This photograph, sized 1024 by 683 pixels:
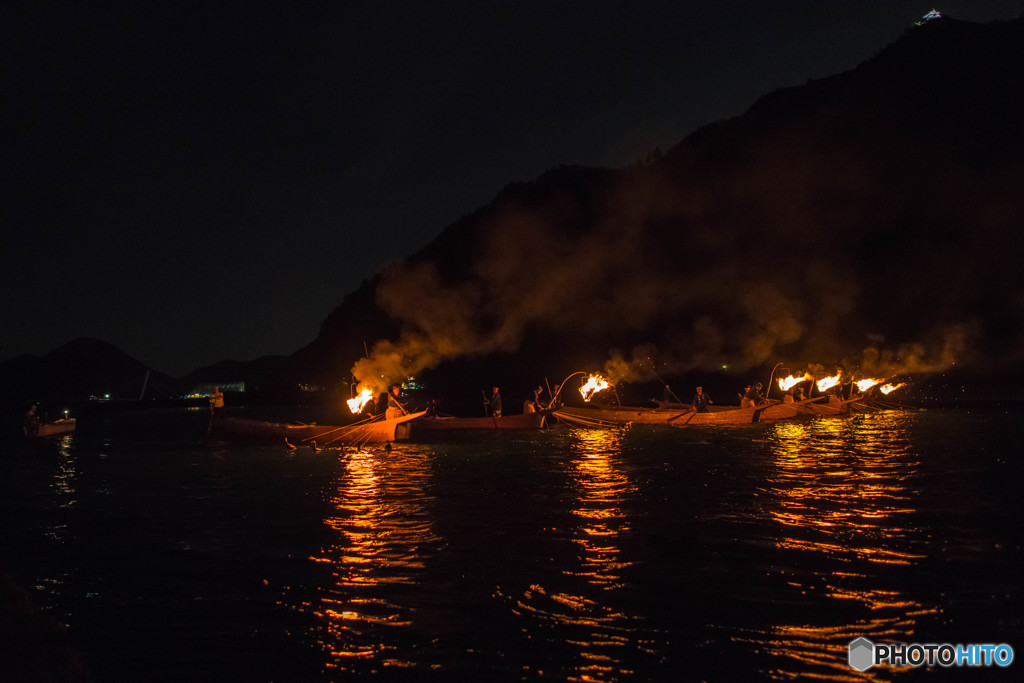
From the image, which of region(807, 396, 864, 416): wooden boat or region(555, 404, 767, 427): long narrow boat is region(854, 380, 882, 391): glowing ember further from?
region(555, 404, 767, 427): long narrow boat

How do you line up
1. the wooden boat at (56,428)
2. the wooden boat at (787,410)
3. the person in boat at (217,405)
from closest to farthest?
the person in boat at (217,405), the wooden boat at (787,410), the wooden boat at (56,428)

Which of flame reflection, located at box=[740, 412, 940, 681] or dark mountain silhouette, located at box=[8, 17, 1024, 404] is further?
dark mountain silhouette, located at box=[8, 17, 1024, 404]

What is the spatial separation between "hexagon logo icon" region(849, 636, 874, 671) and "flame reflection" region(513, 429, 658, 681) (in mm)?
1985

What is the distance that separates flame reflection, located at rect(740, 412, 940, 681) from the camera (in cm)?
762

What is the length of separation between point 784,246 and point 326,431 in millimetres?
106891

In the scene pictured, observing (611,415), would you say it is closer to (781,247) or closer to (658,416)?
(658,416)

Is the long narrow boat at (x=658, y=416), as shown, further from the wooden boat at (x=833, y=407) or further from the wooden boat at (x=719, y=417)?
the wooden boat at (x=833, y=407)

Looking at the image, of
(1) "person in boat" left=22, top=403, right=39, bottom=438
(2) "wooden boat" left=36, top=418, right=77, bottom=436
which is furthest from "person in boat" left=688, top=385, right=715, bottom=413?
(2) "wooden boat" left=36, top=418, right=77, bottom=436

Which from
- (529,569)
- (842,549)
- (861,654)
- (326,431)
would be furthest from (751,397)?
(861,654)

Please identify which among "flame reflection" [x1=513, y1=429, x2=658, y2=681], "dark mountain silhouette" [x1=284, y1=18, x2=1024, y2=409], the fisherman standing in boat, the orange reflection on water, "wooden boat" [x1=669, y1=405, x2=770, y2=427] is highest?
"dark mountain silhouette" [x1=284, y1=18, x2=1024, y2=409]

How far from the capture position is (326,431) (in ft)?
107

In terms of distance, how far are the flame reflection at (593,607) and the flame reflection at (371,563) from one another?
66.6 inches

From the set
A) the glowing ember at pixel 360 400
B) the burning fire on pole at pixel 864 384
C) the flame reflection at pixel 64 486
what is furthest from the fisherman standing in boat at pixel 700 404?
the flame reflection at pixel 64 486

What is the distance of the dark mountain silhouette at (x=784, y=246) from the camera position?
102m
